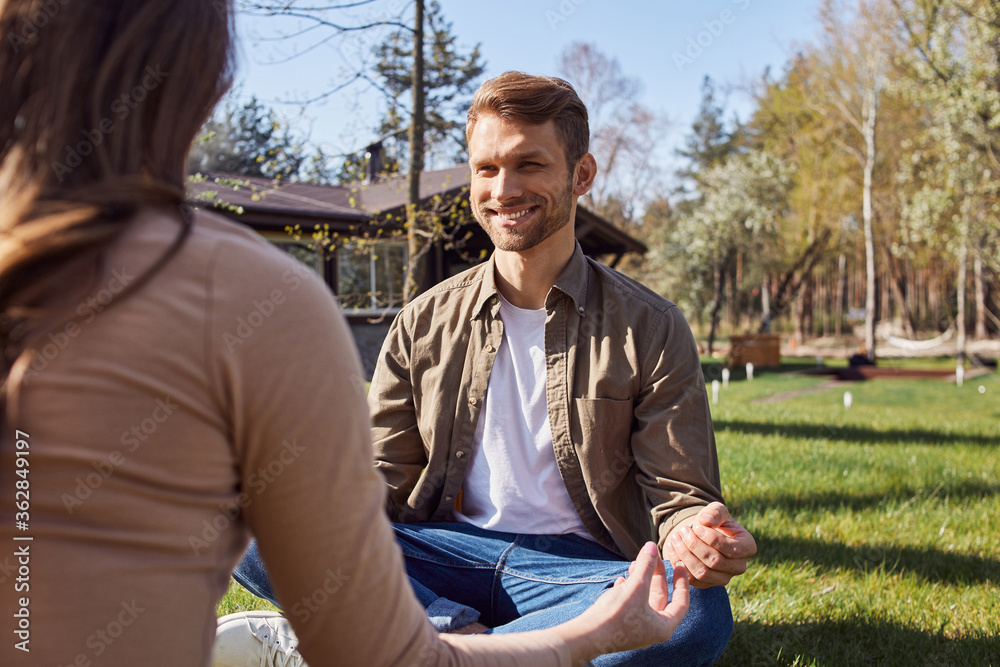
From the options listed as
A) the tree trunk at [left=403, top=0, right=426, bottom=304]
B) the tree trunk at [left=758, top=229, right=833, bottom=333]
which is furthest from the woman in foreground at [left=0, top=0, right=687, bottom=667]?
the tree trunk at [left=758, top=229, right=833, bottom=333]

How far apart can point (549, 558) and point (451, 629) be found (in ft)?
1.48

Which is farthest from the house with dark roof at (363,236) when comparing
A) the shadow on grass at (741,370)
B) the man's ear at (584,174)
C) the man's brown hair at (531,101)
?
the man's brown hair at (531,101)

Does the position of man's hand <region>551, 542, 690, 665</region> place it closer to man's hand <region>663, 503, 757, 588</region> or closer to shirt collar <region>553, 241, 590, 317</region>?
man's hand <region>663, 503, 757, 588</region>

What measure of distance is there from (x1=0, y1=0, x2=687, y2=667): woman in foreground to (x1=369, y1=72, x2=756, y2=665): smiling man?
129 centimetres

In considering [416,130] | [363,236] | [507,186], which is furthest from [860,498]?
[363,236]

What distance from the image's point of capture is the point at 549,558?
92.6 inches

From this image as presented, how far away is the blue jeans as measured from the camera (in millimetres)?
2053

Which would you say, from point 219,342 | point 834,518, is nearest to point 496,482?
point 219,342

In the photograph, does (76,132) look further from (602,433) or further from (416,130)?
(416,130)

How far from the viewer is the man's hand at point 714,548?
1.97 metres

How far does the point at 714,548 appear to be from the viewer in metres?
1.98

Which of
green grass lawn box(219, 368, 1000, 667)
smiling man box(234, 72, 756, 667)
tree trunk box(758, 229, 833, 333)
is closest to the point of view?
smiling man box(234, 72, 756, 667)

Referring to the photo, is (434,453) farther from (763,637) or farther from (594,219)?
(594,219)

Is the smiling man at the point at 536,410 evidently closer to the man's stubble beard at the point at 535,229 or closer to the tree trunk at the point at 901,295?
the man's stubble beard at the point at 535,229
